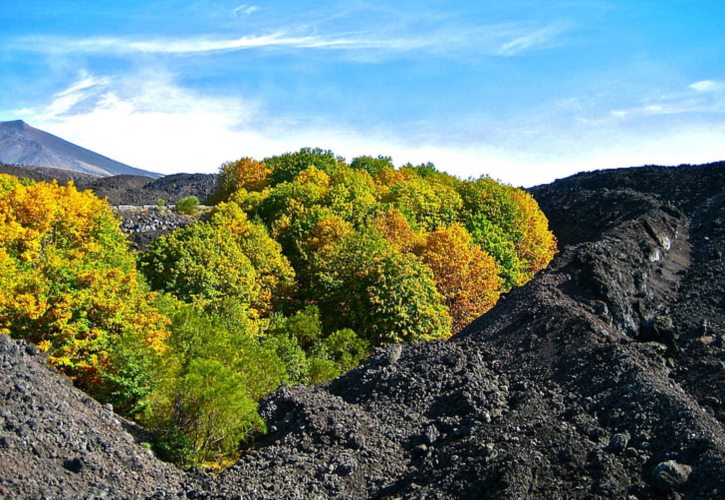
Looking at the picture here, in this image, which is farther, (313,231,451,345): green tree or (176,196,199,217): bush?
(176,196,199,217): bush

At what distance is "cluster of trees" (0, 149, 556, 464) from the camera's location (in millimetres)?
22297

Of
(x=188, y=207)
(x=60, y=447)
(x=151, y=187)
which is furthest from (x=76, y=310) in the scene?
(x=151, y=187)

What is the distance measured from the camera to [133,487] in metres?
17.2

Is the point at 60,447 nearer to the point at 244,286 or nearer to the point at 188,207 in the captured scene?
the point at 244,286

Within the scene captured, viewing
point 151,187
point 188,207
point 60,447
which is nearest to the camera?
point 60,447

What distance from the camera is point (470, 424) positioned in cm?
1980

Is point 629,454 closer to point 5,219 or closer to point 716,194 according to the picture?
point 5,219

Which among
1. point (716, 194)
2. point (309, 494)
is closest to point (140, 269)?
point (309, 494)

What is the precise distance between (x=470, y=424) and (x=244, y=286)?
55.3 feet

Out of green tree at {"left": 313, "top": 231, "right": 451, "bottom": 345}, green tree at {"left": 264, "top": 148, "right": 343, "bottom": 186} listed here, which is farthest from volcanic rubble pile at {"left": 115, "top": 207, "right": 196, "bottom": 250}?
green tree at {"left": 313, "top": 231, "right": 451, "bottom": 345}

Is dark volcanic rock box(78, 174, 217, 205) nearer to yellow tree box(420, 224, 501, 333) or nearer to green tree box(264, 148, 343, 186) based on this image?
green tree box(264, 148, 343, 186)

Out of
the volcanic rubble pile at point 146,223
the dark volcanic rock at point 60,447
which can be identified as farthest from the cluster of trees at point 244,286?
the volcanic rubble pile at point 146,223

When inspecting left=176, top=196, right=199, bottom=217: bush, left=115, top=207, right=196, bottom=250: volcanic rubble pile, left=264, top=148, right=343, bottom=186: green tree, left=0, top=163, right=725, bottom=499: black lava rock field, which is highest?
left=264, top=148, right=343, bottom=186: green tree

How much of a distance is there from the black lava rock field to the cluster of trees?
1.69 meters
